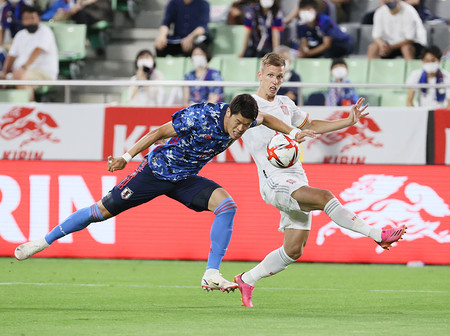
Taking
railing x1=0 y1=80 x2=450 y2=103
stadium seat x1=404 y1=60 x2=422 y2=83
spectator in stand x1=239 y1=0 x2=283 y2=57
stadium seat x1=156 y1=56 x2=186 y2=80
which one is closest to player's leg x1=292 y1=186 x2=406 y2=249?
railing x1=0 y1=80 x2=450 y2=103

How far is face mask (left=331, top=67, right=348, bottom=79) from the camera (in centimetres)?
1346

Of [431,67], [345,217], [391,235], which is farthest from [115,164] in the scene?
[431,67]

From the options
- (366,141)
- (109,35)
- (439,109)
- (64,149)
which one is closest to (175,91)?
(64,149)

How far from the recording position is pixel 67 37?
1636cm

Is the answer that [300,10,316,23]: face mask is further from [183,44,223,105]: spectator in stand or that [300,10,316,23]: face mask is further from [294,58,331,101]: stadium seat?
[183,44,223,105]: spectator in stand

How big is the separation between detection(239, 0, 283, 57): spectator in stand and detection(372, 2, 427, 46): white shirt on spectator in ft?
5.70

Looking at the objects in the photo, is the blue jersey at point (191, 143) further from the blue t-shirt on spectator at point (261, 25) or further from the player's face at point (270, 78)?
the blue t-shirt on spectator at point (261, 25)

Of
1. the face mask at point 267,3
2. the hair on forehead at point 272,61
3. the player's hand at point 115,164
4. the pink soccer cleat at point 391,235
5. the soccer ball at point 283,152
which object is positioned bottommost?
the pink soccer cleat at point 391,235

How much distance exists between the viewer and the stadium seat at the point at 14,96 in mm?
12578

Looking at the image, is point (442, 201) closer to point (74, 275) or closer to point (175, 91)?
point (175, 91)

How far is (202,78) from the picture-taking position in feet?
44.5

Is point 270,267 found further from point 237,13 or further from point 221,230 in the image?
point 237,13

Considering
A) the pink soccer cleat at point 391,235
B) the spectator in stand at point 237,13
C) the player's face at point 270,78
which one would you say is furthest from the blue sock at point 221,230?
the spectator in stand at point 237,13

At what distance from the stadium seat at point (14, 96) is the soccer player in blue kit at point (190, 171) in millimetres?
5091
